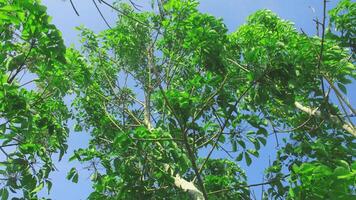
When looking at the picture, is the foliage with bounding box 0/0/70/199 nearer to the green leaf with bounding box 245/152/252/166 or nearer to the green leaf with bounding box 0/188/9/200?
the green leaf with bounding box 0/188/9/200

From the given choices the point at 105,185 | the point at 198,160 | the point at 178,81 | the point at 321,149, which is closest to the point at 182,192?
the point at 105,185

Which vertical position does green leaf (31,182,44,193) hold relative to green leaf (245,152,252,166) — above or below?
below

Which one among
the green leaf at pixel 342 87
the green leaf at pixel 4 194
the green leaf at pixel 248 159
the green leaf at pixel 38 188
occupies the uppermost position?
the green leaf at pixel 342 87

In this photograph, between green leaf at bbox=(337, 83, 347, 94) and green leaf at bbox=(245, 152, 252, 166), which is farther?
green leaf at bbox=(337, 83, 347, 94)

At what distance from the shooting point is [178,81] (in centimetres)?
1027

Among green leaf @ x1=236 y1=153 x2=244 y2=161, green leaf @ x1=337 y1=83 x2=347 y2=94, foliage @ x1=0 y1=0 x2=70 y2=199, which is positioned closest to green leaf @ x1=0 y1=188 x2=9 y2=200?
foliage @ x1=0 y1=0 x2=70 y2=199

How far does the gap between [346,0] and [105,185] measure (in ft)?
15.3

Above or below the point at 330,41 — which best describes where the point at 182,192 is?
below

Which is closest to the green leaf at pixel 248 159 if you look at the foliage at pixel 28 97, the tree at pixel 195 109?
the tree at pixel 195 109

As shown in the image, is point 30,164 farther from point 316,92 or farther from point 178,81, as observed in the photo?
point 178,81

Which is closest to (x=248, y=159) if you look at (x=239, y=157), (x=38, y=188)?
(x=239, y=157)

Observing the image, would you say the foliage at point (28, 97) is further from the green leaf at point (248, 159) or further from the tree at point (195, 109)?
the green leaf at point (248, 159)

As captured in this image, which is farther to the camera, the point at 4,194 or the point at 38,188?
the point at 38,188

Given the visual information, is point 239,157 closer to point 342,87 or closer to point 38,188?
point 342,87
